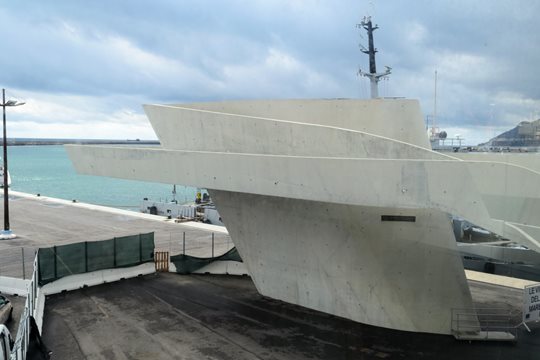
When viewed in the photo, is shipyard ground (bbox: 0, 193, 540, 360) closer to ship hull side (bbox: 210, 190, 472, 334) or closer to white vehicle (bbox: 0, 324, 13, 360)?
ship hull side (bbox: 210, 190, 472, 334)

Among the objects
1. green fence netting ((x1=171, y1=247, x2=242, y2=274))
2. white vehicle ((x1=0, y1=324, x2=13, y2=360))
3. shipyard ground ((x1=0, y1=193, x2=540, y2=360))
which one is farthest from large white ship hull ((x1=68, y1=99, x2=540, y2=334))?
white vehicle ((x1=0, y1=324, x2=13, y2=360))

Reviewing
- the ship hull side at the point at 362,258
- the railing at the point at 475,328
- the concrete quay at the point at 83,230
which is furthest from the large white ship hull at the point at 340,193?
the concrete quay at the point at 83,230

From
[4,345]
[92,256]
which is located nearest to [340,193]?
[4,345]

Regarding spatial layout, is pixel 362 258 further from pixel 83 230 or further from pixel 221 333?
pixel 83 230

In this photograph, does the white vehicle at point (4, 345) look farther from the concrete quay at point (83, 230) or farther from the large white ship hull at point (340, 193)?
the concrete quay at point (83, 230)

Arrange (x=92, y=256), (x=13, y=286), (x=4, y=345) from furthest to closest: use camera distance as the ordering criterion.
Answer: (x=92, y=256), (x=13, y=286), (x=4, y=345)

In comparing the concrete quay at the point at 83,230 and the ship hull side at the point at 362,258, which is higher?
the ship hull side at the point at 362,258

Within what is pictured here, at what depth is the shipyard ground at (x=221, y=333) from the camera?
11000 mm

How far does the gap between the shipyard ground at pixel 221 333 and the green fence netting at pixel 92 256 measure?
936mm

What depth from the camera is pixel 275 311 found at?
45.1 feet

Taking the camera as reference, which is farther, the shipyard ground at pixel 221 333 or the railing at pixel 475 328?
the railing at pixel 475 328

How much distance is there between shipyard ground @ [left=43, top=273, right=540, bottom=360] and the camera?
11.0 meters

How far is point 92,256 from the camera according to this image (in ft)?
55.6

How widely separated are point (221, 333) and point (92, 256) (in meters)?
7.00
